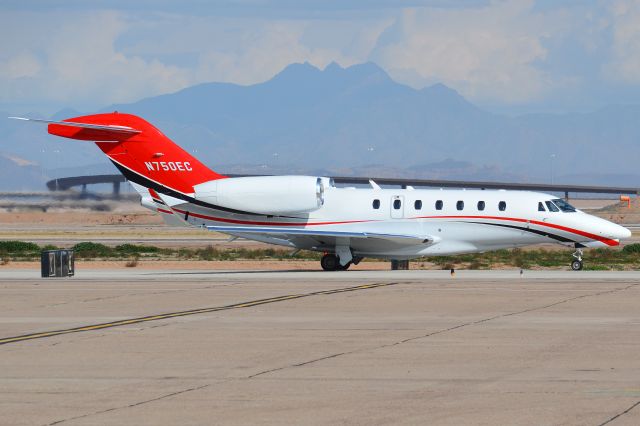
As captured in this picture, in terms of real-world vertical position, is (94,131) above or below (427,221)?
above

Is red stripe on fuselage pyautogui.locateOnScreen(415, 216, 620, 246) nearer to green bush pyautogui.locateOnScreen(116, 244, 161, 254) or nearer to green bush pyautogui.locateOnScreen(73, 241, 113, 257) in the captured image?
green bush pyautogui.locateOnScreen(73, 241, 113, 257)

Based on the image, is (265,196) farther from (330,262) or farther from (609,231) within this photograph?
(609,231)

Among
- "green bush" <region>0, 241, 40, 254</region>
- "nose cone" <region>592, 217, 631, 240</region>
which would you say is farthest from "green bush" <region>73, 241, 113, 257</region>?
"nose cone" <region>592, 217, 631, 240</region>

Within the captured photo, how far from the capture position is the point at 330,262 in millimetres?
41688

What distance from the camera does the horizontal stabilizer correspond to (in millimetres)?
40344

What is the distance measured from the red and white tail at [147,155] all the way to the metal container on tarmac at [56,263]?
4.14m

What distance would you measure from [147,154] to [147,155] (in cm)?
5

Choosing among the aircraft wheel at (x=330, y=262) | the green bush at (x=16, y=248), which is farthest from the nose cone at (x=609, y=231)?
the green bush at (x=16, y=248)
